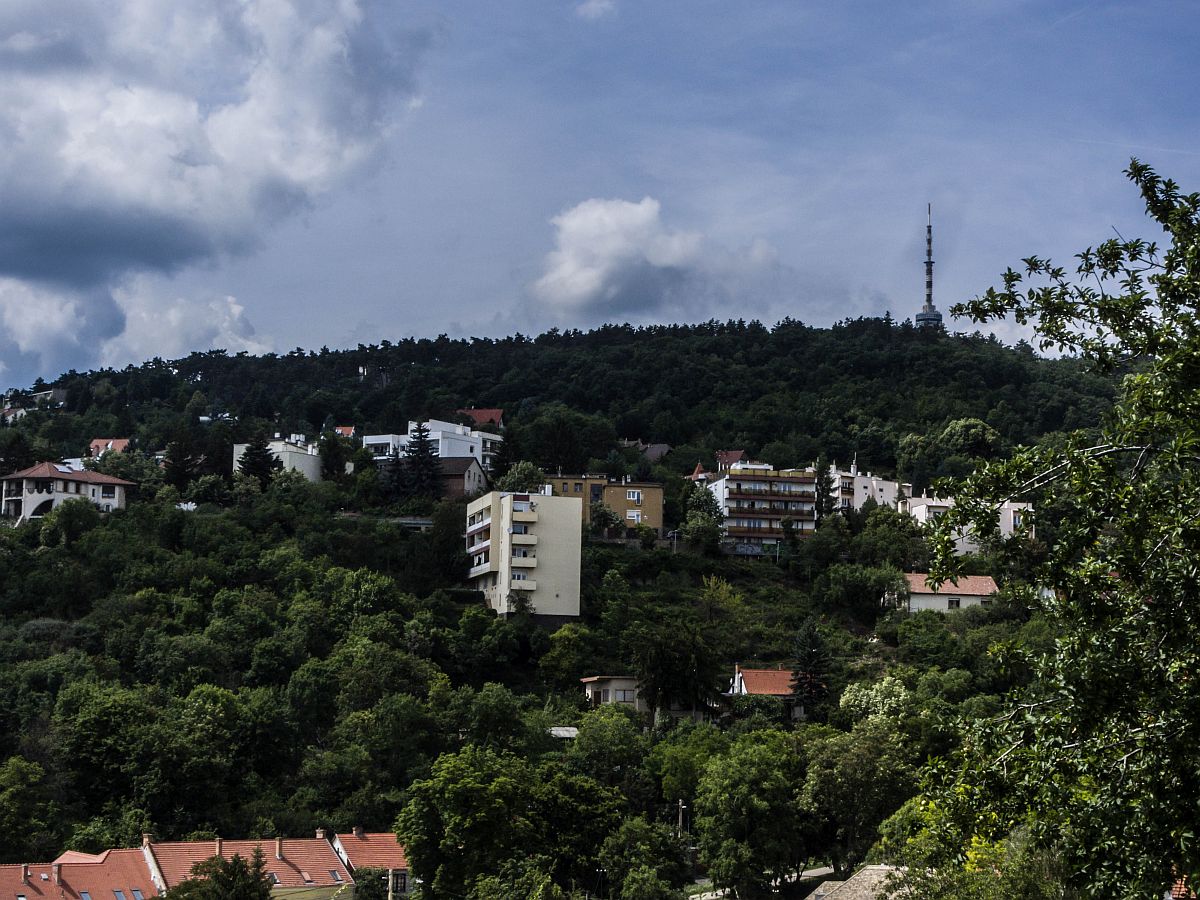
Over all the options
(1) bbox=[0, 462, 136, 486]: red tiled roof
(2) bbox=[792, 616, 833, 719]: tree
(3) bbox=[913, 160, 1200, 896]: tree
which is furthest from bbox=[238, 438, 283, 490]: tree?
(3) bbox=[913, 160, 1200, 896]: tree

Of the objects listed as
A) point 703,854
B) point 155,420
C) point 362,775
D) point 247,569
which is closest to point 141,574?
point 247,569

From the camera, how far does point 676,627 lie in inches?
2313

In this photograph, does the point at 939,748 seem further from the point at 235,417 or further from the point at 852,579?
the point at 235,417

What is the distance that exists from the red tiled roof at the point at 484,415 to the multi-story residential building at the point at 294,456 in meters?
21.1

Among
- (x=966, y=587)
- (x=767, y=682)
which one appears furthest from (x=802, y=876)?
(x=966, y=587)

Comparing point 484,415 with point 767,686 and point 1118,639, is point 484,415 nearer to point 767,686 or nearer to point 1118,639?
point 767,686

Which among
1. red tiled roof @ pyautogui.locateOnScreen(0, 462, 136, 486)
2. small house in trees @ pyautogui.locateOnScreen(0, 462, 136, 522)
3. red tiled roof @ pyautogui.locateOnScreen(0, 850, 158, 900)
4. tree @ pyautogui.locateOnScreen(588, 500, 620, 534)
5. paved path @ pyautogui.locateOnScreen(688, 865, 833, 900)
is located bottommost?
paved path @ pyautogui.locateOnScreen(688, 865, 833, 900)

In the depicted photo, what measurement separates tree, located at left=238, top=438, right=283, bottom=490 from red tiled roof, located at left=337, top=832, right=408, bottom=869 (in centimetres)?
3403

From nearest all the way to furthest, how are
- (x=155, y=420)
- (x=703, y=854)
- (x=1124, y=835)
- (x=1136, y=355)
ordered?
(x=1124, y=835), (x=1136, y=355), (x=703, y=854), (x=155, y=420)

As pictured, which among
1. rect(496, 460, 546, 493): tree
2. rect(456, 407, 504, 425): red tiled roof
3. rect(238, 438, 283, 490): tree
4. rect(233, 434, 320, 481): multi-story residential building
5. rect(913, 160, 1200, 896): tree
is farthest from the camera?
rect(456, 407, 504, 425): red tiled roof

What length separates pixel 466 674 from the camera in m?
61.1

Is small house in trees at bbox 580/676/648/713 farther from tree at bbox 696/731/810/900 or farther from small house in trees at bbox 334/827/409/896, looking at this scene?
A: tree at bbox 696/731/810/900

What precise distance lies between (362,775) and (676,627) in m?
14.2

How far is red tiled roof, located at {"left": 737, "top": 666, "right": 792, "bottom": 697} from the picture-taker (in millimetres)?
58281
